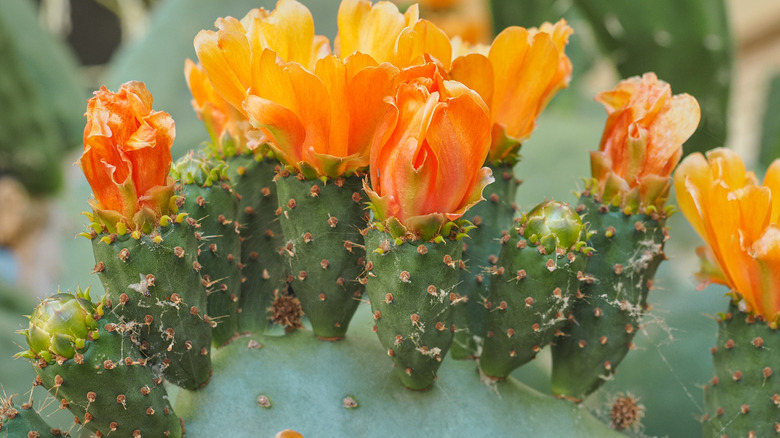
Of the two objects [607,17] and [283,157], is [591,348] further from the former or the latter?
[607,17]

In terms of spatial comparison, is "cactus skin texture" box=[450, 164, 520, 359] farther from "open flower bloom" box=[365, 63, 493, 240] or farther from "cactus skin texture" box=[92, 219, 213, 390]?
"cactus skin texture" box=[92, 219, 213, 390]

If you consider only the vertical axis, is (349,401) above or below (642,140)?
below

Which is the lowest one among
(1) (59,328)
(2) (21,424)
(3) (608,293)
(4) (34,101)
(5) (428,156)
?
(4) (34,101)

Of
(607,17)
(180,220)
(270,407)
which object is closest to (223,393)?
(270,407)

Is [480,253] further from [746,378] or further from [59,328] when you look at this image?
[59,328]

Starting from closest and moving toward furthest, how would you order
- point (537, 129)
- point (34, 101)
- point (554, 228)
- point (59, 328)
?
1. point (59, 328)
2. point (554, 228)
3. point (537, 129)
4. point (34, 101)

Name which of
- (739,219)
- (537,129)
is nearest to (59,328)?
(739,219)
